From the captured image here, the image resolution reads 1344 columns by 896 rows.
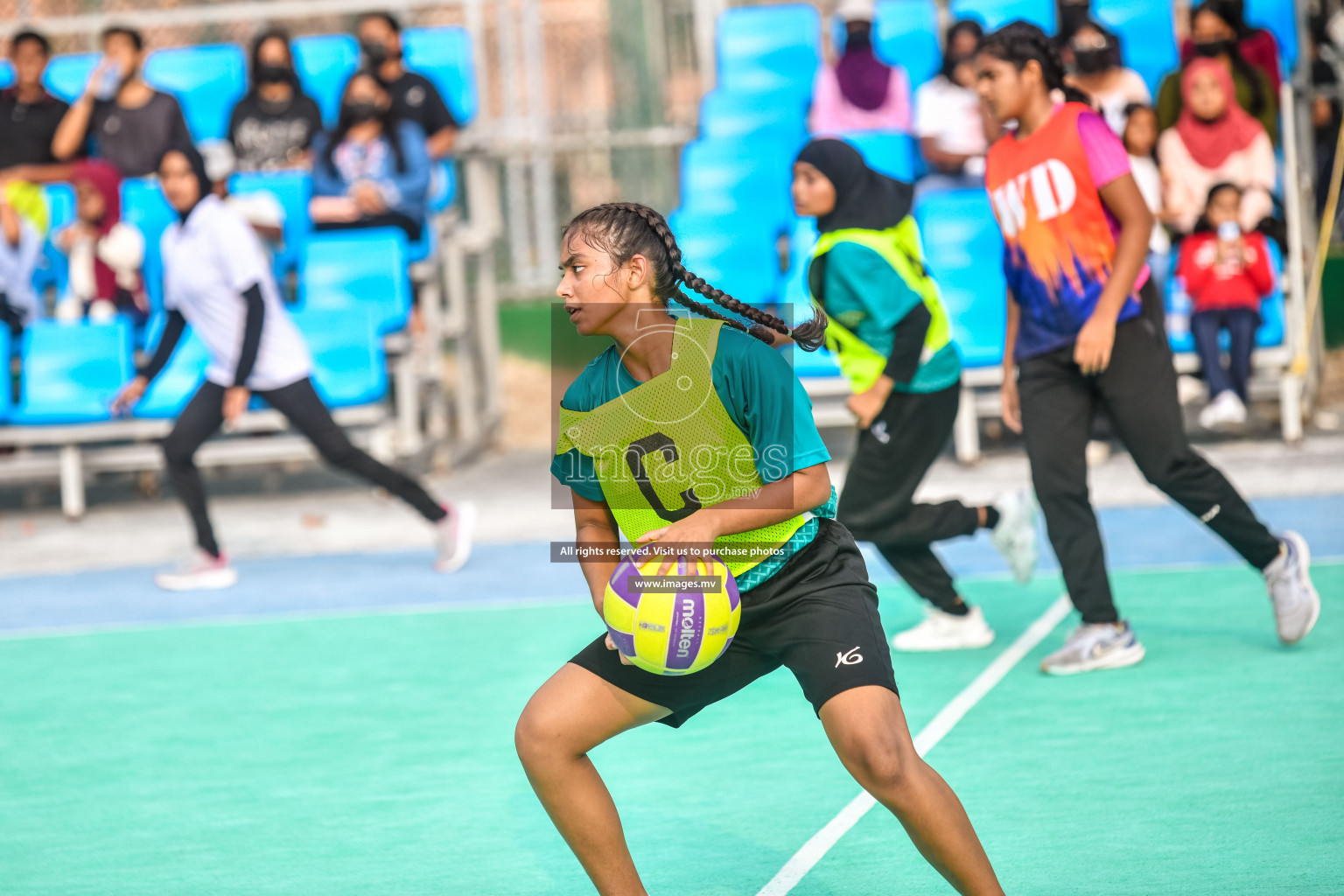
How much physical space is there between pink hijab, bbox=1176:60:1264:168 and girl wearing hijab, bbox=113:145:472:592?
6.26 meters

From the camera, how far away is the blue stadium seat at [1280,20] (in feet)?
42.9

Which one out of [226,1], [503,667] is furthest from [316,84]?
[503,667]

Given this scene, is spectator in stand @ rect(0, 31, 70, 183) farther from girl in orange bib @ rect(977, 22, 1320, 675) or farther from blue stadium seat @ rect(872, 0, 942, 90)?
girl in orange bib @ rect(977, 22, 1320, 675)

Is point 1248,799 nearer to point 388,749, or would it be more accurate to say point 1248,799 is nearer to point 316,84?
point 388,749

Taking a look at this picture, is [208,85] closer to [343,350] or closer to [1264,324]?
[343,350]

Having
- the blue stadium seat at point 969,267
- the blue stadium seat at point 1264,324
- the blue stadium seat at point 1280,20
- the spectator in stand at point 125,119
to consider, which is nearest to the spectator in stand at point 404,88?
the spectator in stand at point 125,119

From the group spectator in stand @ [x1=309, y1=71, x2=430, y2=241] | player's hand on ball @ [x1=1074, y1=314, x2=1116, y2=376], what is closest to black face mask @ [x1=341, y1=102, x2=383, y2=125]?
spectator in stand @ [x1=309, y1=71, x2=430, y2=241]

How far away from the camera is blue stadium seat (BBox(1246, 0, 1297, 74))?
42.9 feet

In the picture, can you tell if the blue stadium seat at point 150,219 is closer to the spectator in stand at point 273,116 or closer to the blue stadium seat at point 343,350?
the spectator in stand at point 273,116

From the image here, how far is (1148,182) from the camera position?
11742 millimetres

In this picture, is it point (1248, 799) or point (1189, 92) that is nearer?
point (1248, 799)

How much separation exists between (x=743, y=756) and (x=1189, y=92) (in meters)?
8.14

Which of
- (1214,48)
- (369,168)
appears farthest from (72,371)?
(1214,48)

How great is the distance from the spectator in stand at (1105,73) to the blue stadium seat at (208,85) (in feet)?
23.6
